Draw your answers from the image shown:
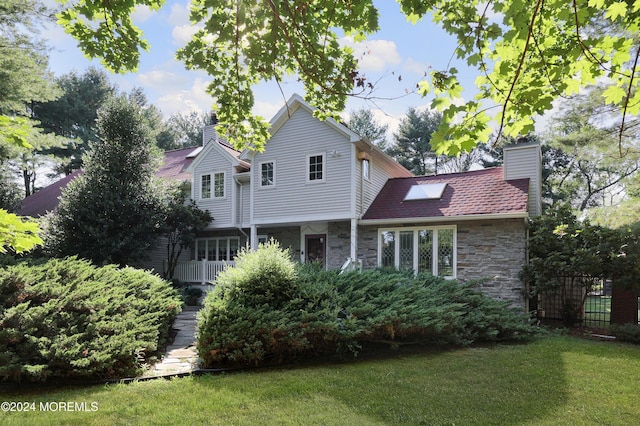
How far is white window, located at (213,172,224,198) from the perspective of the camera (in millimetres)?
15570

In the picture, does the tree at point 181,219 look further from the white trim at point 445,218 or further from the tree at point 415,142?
the tree at point 415,142

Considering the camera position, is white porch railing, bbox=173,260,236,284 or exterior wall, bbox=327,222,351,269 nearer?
exterior wall, bbox=327,222,351,269

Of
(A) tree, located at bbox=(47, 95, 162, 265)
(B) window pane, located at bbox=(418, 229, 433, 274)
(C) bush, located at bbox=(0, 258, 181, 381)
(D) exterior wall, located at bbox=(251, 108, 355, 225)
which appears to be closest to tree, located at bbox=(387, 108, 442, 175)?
(D) exterior wall, located at bbox=(251, 108, 355, 225)

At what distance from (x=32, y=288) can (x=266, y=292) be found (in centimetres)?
352

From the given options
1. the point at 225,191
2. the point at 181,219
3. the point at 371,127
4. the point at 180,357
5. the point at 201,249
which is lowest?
the point at 180,357

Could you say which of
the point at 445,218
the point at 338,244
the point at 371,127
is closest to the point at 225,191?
the point at 338,244

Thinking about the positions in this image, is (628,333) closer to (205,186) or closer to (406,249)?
(406,249)

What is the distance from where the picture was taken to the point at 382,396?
4762mm

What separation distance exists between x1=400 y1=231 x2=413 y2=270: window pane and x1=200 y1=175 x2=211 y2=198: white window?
311 inches

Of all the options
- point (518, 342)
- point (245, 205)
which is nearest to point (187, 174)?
point (245, 205)

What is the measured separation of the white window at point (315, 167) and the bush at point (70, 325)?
268 inches

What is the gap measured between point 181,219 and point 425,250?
29.1 feet

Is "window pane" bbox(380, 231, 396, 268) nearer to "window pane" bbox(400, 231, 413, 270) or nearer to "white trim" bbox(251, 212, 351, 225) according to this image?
"window pane" bbox(400, 231, 413, 270)

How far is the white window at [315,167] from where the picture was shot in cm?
1305
